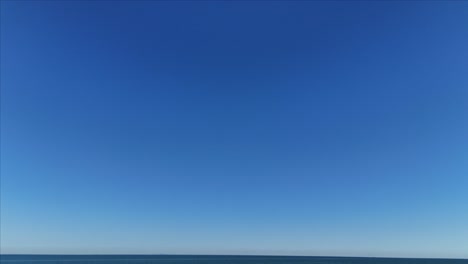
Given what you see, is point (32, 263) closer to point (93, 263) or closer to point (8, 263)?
point (8, 263)

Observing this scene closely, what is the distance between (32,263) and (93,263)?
17.0 meters

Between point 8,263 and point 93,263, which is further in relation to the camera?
point 93,263

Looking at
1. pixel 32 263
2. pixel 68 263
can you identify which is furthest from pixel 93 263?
pixel 32 263

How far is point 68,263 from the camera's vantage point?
339 feet

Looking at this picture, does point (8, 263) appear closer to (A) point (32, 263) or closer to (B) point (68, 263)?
(A) point (32, 263)

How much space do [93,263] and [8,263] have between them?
2015 cm

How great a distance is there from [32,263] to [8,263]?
5.60 m

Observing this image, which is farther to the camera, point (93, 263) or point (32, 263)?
point (93, 263)

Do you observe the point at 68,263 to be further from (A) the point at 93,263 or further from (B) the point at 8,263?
(B) the point at 8,263

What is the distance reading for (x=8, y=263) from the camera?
307ft

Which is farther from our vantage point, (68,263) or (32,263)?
(68,263)

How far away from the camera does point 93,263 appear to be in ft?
350

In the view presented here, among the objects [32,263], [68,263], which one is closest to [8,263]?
[32,263]

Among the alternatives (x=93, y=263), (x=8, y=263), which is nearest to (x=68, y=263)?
(x=93, y=263)
